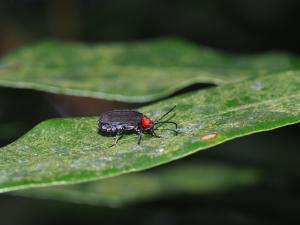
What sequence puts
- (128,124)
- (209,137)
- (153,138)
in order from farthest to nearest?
(128,124), (153,138), (209,137)

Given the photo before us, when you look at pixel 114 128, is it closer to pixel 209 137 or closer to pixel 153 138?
pixel 153 138

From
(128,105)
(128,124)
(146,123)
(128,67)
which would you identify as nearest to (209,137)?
(146,123)

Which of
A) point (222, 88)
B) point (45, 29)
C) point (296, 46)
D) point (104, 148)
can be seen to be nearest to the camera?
point (104, 148)

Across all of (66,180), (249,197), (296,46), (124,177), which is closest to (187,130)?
(66,180)

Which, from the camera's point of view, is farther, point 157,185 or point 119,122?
point 157,185

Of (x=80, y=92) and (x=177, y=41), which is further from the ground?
(x=177, y=41)

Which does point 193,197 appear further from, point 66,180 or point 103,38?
point 103,38

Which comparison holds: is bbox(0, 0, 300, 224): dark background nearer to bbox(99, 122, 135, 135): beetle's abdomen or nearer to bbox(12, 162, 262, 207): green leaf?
bbox(12, 162, 262, 207): green leaf
